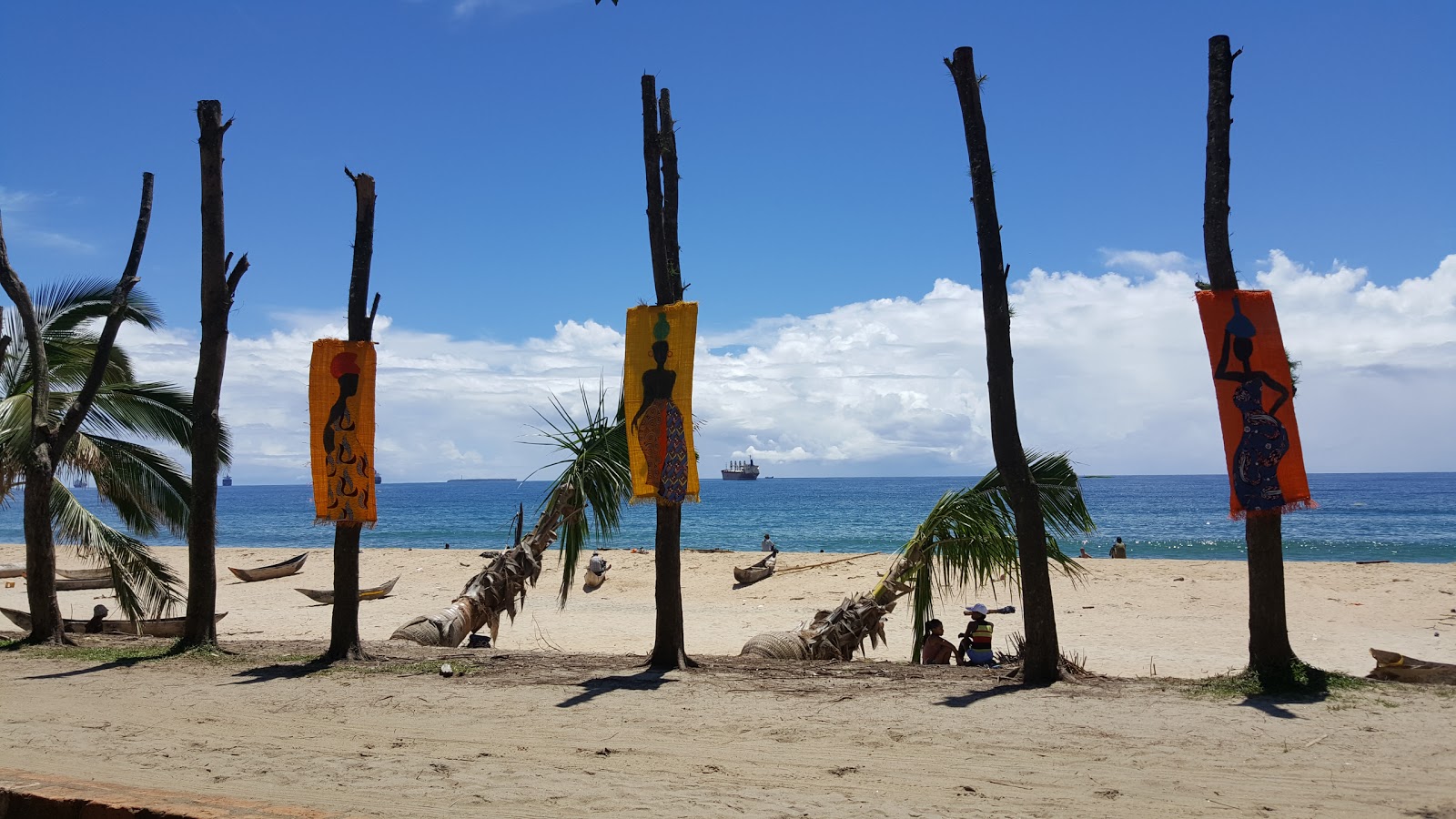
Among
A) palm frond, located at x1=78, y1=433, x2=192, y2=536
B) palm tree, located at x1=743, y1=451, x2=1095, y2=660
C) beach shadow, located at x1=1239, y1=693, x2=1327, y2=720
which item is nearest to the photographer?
beach shadow, located at x1=1239, y1=693, x2=1327, y2=720

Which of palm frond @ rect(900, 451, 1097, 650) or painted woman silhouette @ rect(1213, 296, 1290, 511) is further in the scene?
palm frond @ rect(900, 451, 1097, 650)

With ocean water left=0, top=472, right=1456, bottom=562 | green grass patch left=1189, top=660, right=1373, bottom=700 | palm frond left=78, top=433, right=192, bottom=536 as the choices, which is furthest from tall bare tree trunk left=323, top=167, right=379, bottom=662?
ocean water left=0, top=472, right=1456, bottom=562

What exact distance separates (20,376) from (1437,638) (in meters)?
20.3

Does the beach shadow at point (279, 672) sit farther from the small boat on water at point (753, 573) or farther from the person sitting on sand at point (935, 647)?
the small boat on water at point (753, 573)

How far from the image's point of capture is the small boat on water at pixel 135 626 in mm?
12281

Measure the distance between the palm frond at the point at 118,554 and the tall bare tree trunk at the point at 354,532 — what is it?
309 centimetres

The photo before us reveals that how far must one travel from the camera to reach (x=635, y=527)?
64312 millimetres

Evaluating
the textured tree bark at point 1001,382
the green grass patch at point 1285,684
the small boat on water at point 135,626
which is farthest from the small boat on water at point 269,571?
the green grass patch at point 1285,684

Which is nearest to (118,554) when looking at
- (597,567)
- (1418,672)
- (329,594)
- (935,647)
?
(329,594)

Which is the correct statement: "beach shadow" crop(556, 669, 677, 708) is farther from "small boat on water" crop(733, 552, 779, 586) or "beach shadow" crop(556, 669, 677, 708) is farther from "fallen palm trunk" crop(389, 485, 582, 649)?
"small boat on water" crop(733, 552, 779, 586)

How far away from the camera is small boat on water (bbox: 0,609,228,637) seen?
40.3ft

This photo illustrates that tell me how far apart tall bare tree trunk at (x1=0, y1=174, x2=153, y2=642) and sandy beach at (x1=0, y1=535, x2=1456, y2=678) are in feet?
10.8

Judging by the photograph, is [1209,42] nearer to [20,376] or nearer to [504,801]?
[504,801]

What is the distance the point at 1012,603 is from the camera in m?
16.4
